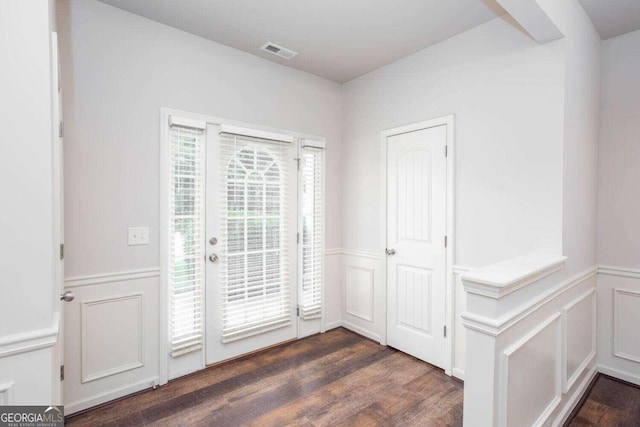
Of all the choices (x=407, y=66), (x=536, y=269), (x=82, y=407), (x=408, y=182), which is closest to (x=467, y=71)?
(x=407, y=66)

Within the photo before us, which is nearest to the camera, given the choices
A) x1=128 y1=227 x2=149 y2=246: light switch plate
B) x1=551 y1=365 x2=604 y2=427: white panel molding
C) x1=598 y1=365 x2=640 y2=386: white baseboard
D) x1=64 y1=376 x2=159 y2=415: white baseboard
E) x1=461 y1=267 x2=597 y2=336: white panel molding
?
x1=461 y1=267 x2=597 y2=336: white panel molding

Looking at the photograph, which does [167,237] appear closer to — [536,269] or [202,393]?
[202,393]

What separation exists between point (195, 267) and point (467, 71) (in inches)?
105

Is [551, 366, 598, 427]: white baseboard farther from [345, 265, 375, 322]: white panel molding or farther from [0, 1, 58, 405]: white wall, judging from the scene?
[0, 1, 58, 405]: white wall

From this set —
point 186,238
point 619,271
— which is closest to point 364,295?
point 186,238

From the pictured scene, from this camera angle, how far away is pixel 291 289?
10.6ft

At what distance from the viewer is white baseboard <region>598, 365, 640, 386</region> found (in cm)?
247

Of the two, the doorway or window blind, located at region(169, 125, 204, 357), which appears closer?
window blind, located at region(169, 125, 204, 357)

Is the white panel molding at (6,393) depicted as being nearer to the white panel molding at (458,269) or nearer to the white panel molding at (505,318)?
the white panel molding at (505,318)

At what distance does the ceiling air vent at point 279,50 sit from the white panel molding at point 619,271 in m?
3.15

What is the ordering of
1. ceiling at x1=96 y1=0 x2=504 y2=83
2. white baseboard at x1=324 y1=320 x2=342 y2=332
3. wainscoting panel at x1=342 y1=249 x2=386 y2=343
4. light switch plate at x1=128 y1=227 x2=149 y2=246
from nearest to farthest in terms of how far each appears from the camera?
ceiling at x1=96 y1=0 x2=504 y2=83 < light switch plate at x1=128 y1=227 x2=149 y2=246 < wainscoting panel at x1=342 y1=249 x2=386 y2=343 < white baseboard at x1=324 y1=320 x2=342 y2=332

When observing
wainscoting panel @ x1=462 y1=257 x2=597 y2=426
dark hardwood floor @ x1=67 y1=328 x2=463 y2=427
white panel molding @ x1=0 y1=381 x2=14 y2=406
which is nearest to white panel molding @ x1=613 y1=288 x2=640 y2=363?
wainscoting panel @ x1=462 y1=257 x2=597 y2=426

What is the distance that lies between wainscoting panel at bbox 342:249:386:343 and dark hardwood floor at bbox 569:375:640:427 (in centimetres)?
155

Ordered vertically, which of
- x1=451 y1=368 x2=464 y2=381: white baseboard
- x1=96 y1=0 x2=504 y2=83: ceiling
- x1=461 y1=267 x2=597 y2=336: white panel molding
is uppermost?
x1=96 y1=0 x2=504 y2=83: ceiling
